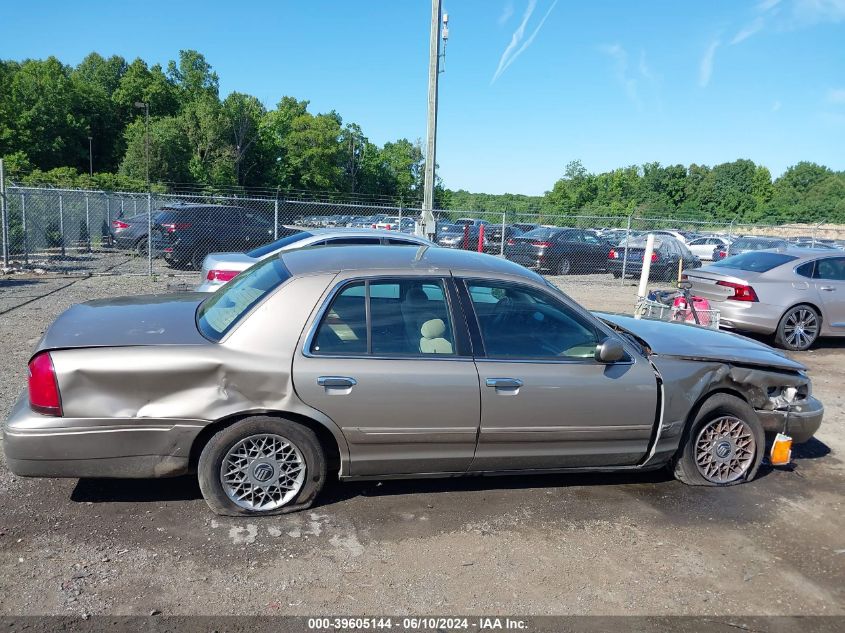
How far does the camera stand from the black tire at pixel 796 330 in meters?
9.51

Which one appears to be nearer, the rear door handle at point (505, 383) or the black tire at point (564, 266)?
→ the rear door handle at point (505, 383)

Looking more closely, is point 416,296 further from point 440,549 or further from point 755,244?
point 755,244

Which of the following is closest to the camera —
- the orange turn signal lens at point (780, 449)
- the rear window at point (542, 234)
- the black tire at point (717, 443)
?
the black tire at point (717, 443)

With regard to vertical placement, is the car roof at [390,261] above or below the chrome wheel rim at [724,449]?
above

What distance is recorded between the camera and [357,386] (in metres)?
3.73

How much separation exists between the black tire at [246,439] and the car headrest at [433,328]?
892 mm

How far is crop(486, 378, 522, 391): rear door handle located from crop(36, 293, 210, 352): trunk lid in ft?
5.47

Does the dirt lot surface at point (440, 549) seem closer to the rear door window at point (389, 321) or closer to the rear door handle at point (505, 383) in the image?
the rear door handle at point (505, 383)

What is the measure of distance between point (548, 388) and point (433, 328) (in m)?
0.79

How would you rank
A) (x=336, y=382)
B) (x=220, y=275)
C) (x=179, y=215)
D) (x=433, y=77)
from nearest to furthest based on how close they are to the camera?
1. (x=336, y=382)
2. (x=220, y=275)
3. (x=433, y=77)
4. (x=179, y=215)

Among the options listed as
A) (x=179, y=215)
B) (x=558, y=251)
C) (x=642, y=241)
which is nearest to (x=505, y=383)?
(x=179, y=215)

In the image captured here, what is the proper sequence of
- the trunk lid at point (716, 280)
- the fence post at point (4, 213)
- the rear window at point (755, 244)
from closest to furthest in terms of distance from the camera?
the trunk lid at point (716, 280) → the fence post at point (4, 213) → the rear window at point (755, 244)

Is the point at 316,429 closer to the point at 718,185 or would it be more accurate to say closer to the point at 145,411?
the point at 145,411

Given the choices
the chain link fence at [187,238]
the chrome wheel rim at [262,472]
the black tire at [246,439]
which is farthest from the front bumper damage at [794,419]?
the chain link fence at [187,238]
